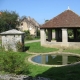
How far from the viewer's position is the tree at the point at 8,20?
47594 millimetres

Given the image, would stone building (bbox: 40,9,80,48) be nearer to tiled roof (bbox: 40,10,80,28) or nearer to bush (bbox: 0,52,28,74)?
tiled roof (bbox: 40,10,80,28)

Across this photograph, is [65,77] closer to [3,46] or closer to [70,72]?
[70,72]

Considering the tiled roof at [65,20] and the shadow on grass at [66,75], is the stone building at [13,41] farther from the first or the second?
the shadow on grass at [66,75]

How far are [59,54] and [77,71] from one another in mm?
8425

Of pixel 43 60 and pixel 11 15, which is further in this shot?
pixel 11 15

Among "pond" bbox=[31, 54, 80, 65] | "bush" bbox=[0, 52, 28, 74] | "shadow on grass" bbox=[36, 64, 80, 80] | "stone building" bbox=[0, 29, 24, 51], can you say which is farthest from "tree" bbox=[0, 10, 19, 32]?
"shadow on grass" bbox=[36, 64, 80, 80]

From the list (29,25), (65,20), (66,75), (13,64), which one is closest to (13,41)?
(65,20)

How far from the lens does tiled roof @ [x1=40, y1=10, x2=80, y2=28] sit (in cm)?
2490

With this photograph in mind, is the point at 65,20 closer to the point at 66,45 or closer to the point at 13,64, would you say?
the point at 66,45

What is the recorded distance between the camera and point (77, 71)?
1238 centimetres

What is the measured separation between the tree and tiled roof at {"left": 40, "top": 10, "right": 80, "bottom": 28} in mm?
23224

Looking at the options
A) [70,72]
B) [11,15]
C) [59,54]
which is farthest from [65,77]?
[11,15]

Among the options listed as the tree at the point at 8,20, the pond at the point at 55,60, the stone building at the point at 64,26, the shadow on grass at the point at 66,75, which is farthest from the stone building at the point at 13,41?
the tree at the point at 8,20

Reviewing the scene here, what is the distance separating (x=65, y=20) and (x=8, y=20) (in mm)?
27007
